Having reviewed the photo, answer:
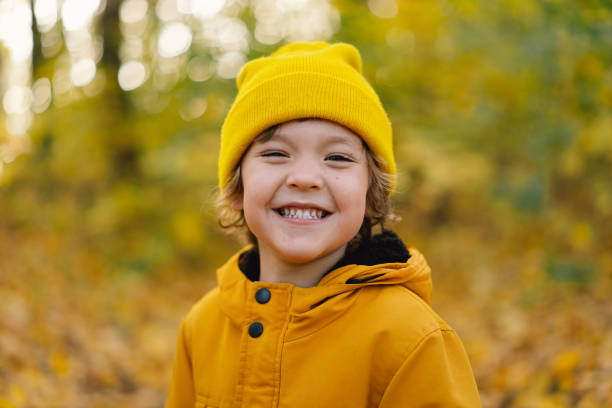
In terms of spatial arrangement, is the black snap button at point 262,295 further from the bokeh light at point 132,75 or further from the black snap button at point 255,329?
the bokeh light at point 132,75

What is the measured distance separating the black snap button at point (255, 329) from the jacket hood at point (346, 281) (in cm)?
7

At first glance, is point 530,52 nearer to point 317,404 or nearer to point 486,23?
point 486,23

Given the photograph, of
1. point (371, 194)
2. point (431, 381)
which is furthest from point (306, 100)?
point (431, 381)

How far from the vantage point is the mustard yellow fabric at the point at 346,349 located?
1.69 meters

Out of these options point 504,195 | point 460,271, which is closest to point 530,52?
point 504,195

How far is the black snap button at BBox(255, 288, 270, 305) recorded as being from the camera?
1.88 metres

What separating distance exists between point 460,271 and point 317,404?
619 centimetres

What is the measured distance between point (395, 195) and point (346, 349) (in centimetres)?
574

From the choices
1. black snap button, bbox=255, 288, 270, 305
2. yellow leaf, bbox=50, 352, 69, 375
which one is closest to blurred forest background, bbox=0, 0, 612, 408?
yellow leaf, bbox=50, 352, 69, 375

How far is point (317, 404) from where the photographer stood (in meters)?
1.72

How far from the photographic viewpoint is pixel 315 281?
2072mm

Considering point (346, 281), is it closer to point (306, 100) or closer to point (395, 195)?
point (306, 100)

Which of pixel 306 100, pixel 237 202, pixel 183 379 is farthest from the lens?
pixel 237 202

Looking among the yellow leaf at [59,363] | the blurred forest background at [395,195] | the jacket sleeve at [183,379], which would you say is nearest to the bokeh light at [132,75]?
A: the blurred forest background at [395,195]
